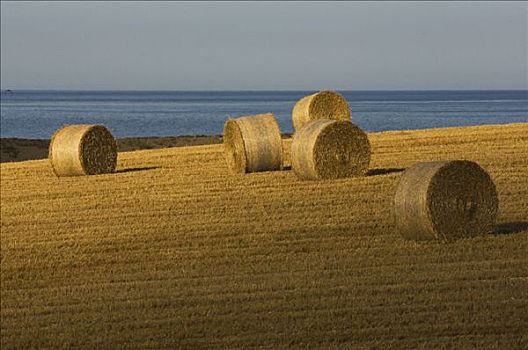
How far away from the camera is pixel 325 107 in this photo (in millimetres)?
31328

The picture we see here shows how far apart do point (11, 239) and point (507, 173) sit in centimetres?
1056

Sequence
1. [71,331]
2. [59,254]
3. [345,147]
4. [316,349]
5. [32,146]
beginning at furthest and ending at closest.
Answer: [32,146] < [345,147] < [59,254] < [71,331] < [316,349]

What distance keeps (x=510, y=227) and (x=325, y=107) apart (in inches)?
571

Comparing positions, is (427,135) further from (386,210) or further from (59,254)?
(59,254)

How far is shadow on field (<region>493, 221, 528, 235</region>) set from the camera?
55.3 ft

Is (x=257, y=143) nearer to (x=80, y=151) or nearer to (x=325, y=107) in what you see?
(x=80, y=151)

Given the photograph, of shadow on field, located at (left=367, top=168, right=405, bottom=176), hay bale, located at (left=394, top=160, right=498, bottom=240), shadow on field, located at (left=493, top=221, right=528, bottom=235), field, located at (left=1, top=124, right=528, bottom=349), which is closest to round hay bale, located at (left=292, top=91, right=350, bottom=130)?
shadow on field, located at (left=367, top=168, right=405, bottom=176)

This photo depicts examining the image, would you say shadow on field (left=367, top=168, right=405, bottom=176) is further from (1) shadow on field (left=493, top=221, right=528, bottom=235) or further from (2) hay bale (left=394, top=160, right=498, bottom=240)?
(2) hay bale (left=394, top=160, right=498, bottom=240)

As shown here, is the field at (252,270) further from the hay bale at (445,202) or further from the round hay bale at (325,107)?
the round hay bale at (325,107)

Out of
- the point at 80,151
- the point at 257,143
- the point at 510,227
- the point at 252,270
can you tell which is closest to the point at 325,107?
the point at 257,143

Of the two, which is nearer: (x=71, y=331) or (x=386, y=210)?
(x=71, y=331)

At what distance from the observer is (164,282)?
14.0m

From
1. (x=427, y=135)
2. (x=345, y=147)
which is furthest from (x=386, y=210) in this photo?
(x=427, y=135)

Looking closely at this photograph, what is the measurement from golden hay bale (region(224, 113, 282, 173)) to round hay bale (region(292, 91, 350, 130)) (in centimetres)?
613
